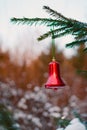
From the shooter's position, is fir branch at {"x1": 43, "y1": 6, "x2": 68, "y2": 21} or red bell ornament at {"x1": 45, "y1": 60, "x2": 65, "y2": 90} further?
red bell ornament at {"x1": 45, "y1": 60, "x2": 65, "y2": 90}

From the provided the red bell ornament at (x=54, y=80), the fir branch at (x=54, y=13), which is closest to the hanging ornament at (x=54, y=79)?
the red bell ornament at (x=54, y=80)

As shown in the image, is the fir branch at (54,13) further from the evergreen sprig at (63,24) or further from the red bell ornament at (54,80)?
the red bell ornament at (54,80)

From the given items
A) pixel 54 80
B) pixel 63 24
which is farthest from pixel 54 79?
pixel 63 24

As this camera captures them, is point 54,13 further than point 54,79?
No

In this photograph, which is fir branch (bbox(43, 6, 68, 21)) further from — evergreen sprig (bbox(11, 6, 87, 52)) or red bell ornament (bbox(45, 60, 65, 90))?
red bell ornament (bbox(45, 60, 65, 90))

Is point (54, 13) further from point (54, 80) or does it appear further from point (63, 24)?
point (54, 80)

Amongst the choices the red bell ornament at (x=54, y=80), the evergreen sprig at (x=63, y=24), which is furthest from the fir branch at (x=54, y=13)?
the red bell ornament at (x=54, y=80)

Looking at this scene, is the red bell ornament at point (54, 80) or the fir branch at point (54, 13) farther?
the red bell ornament at point (54, 80)

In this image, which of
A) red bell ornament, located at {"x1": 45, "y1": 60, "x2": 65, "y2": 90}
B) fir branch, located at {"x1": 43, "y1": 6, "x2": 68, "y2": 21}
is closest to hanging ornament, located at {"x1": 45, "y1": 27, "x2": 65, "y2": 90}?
red bell ornament, located at {"x1": 45, "y1": 60, "x2": 65, "y2": 90}

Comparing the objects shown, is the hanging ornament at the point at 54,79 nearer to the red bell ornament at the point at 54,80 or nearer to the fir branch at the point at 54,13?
the red bell ornament at the point at 54,80

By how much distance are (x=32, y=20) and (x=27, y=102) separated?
35.8ft

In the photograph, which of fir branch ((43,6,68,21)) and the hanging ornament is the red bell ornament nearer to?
the hanging ornament

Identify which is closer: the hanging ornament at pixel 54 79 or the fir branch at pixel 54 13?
the fir branch at pixel 54 13

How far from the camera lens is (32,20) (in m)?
1.93
